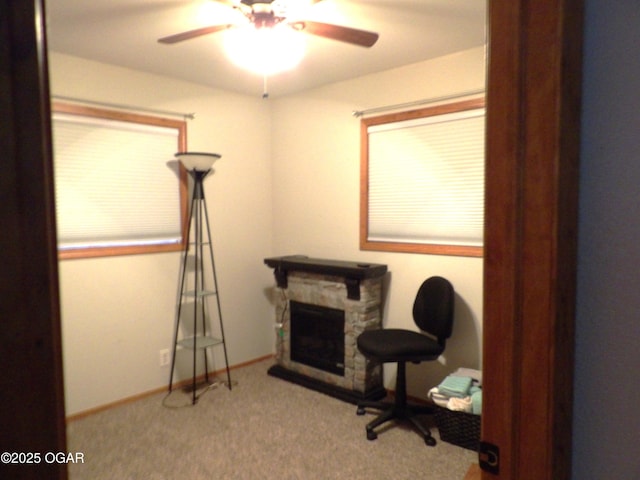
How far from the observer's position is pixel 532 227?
751mm

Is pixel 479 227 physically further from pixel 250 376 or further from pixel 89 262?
pixel 89 262

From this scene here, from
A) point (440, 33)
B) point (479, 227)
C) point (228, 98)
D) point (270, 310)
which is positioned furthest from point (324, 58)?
point (270, 310)

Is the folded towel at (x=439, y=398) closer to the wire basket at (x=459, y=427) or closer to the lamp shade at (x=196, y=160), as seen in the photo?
the wire basket at (x=459, y=427)

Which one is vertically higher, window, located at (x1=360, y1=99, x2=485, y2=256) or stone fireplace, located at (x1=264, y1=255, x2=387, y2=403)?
window, located at (x1=360, y1=99, x2=485, y2=256)

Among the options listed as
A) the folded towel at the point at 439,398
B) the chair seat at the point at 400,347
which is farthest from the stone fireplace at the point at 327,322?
the folded towel at the point at 439,398

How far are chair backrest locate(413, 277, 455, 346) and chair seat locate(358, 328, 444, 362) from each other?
3.7 inches

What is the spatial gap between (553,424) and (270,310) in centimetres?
373

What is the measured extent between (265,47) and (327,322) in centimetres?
216

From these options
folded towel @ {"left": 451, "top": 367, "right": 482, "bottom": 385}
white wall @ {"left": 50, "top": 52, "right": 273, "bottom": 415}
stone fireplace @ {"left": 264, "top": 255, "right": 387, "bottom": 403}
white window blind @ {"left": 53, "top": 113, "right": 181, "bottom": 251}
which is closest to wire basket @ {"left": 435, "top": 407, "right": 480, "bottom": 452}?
folded towel @ {"left": 451, "top": 367, "right": 482, "bottom": 385}

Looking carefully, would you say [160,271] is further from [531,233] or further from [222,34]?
[531,233]

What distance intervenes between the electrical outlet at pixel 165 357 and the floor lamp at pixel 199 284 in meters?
0.04

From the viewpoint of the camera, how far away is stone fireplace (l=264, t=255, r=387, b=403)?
10.8 ft

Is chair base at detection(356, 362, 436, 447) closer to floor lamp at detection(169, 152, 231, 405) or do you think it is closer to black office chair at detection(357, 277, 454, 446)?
black office chair at detection(357, 277, 454, 446)

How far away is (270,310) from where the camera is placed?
4.35m
